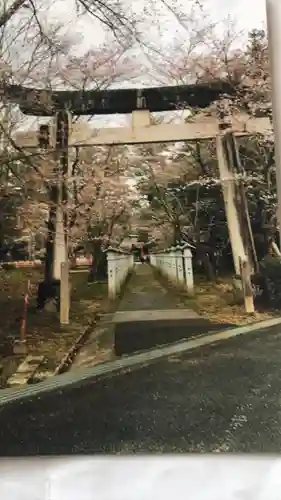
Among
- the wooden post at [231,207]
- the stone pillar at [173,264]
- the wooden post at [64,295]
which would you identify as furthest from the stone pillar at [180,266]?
the wooden post at [64,295]

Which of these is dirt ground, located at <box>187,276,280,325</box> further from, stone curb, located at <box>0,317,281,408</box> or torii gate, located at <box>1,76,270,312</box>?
torii gate, located at <box>1,76,270,312</box>

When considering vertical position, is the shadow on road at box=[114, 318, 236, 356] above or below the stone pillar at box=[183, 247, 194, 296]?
below

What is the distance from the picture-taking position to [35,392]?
112 centimetres

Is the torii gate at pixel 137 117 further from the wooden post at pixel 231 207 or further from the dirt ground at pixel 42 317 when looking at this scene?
the dirt ground at pixel 42 317

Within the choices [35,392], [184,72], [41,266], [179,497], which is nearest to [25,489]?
[35,392]

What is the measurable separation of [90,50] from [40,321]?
2.00ft

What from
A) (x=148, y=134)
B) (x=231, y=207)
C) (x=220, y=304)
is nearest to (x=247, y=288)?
(x=220, y=304)

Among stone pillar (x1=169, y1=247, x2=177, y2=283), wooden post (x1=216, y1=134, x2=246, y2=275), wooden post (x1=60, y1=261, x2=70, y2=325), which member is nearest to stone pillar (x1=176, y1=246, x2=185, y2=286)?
stone pillar (x1=169, y1=247, x2=177, y2=283)

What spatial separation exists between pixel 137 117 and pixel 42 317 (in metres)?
0.49

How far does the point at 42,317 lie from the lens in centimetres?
116

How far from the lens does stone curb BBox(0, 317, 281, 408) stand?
1122 millimetres

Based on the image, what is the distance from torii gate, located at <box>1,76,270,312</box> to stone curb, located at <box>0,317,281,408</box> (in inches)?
11.8

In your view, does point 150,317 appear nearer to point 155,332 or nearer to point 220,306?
point 155,332

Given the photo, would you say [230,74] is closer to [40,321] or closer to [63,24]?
[63,24]
